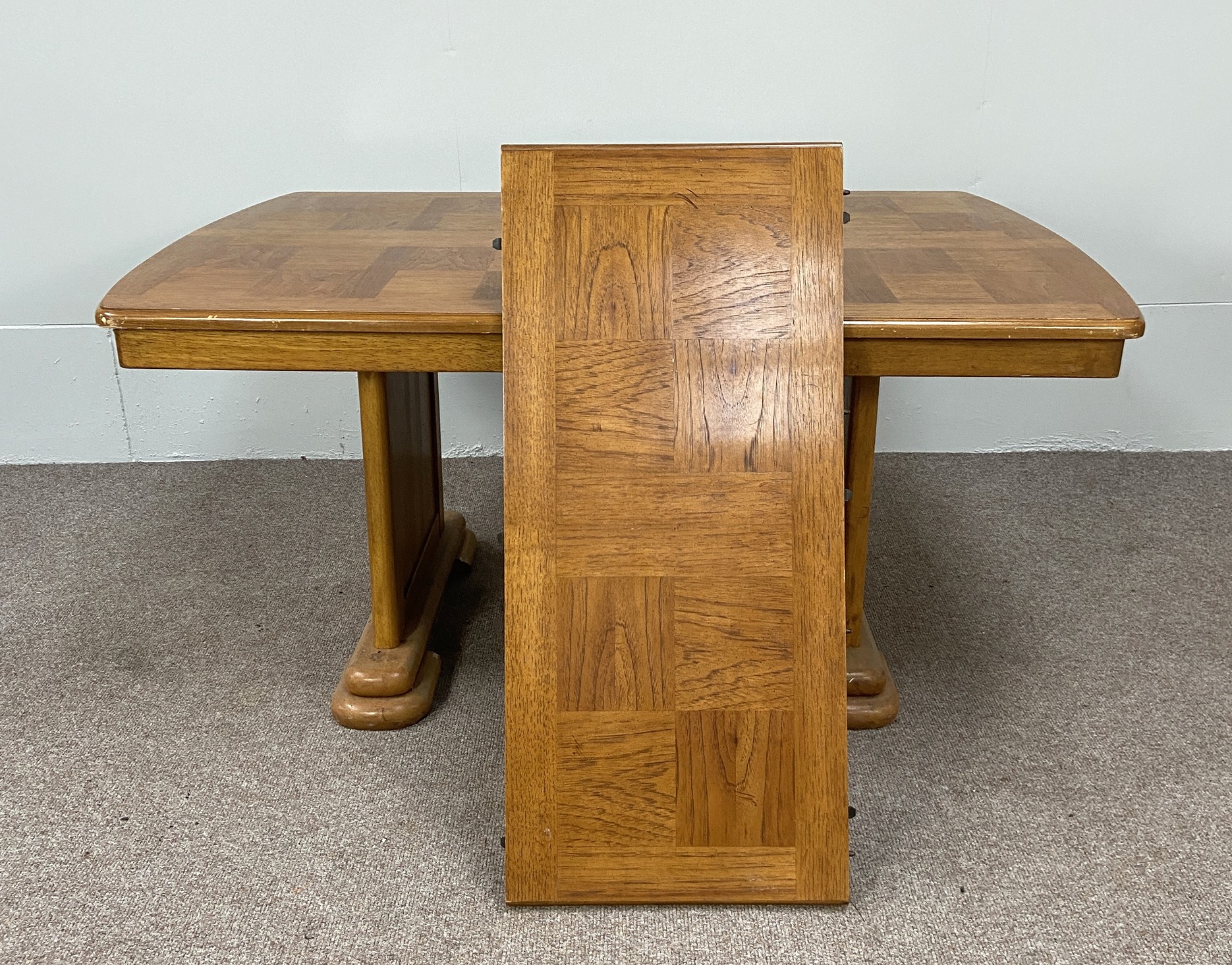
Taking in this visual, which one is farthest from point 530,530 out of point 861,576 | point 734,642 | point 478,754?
point 861,576

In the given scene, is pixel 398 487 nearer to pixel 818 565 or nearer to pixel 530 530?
pixel 530 530

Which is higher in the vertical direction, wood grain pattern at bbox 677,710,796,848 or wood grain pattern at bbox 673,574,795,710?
wood grain pattern at bbox 673,574,795,710

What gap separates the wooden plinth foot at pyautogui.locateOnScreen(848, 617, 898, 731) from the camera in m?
1.91

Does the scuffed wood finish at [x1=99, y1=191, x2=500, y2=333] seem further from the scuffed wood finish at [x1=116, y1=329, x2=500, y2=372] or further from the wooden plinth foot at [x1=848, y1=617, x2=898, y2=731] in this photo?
the wooden plinth foot at [x1=848, y1=617, x2=898, y2=731]

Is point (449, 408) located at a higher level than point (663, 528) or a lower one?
lower

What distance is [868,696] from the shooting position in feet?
6.33

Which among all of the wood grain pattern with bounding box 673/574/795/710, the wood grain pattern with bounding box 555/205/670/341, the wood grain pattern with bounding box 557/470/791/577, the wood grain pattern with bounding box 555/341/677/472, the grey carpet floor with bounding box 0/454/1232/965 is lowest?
the grey carpet floor with bounding box 0/454/1232/965

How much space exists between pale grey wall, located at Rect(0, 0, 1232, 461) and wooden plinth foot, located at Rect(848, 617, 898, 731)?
4.42ft

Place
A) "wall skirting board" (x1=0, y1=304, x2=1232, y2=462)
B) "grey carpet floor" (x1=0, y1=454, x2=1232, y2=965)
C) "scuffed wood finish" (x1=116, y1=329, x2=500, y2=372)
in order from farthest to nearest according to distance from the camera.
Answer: "wall skirting board" (x1=0, y1=304, x2=1232, y2=462) < "scuffed wood finish" (x1=116, y1=329, x2=500, y2=372) < "grey carpet floor" (x1=0, y1=454, x2=1232, y2=965)

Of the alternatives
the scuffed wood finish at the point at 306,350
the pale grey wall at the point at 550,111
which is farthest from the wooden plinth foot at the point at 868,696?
the pale grey wall at the point at 550,111

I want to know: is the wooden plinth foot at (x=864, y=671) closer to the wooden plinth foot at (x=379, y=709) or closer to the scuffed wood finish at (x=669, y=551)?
the scuffed wood finish at (x=669, y=551)

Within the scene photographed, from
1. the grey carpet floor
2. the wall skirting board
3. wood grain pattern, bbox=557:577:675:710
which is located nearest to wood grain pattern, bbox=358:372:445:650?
the grey carpet floor

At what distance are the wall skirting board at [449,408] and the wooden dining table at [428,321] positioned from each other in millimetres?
723

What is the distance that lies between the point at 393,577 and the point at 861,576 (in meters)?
0.77
